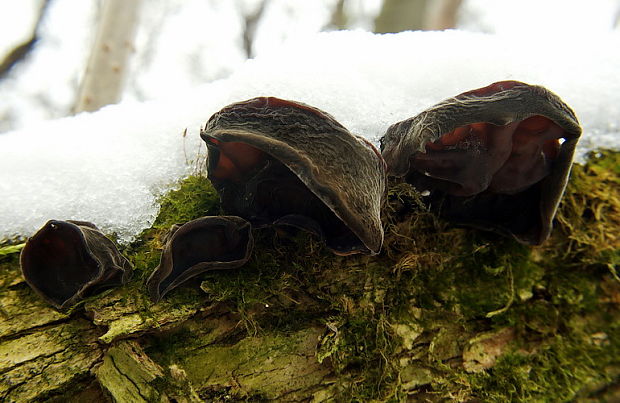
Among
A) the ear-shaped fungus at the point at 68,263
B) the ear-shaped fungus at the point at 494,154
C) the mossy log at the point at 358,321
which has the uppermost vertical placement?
the ear-shaped fungus at the point at 494,154

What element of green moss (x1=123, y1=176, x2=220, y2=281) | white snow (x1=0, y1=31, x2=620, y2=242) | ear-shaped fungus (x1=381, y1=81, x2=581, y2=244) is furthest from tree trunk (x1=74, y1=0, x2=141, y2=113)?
ear-shaped fungus (x1=381, y1=81, x2=581, y2=244)

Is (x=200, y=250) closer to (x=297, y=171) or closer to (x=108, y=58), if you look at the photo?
(x=297, y=171)

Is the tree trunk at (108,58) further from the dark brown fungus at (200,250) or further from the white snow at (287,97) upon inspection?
the dark brown fungus at (200,250)

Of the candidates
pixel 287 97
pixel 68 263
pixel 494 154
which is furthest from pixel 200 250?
pixel 494 154

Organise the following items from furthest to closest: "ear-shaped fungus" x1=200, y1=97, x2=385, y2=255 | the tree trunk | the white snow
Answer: the tree trunk < the white snow < "ear-shaped fungus" x1=200, y1=97, x2=385, y2=255

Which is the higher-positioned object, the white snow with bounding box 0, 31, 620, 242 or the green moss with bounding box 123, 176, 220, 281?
the white snow with bounding box 0, 31, 620, 242

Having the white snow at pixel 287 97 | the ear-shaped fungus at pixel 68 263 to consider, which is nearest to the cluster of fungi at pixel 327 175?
the ear-shaped fungus at pixel 68 263

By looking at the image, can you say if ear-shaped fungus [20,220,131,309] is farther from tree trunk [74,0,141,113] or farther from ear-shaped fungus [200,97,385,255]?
tree trunk [74,0,141,113]
